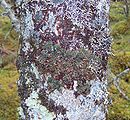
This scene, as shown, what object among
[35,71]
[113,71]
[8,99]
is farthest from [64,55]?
[113,71]

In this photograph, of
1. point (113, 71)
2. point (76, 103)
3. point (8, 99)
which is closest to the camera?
point (76, 103)

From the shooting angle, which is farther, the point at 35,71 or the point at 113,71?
the point at 113,71

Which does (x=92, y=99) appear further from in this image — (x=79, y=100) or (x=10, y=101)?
(x=10, y=101)

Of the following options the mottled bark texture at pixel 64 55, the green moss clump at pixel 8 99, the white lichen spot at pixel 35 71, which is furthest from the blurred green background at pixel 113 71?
the white lichen spot at pixel 35 71

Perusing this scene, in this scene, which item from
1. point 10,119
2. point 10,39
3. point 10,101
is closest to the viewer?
point 10,119

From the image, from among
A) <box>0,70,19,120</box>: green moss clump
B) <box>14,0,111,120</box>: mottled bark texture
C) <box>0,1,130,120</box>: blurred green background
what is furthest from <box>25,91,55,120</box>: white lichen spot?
<box>0,70,19,120</box>: green moss clump

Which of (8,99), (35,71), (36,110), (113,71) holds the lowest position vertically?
(113,71)

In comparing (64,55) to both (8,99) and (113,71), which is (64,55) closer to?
(8,99)

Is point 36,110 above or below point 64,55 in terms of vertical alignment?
below

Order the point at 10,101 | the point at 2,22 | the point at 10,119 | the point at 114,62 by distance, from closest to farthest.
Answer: the point at 10,119, the point at 10,101, the point at 114,62, the point at 2,22

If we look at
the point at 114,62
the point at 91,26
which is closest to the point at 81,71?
the point at 91,26
